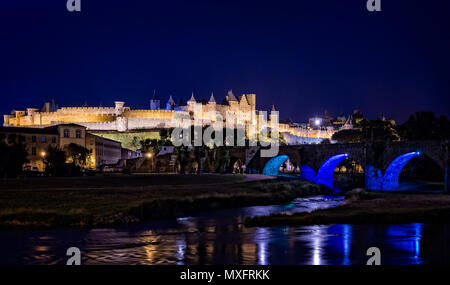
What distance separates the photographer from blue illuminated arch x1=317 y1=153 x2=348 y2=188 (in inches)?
2505

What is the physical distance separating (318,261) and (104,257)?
7.57 meters

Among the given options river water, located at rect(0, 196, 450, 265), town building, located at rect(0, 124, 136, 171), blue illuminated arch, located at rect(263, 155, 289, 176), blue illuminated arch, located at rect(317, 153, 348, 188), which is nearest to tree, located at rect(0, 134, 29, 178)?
town building, located at rect(0, 124, 136, 171)

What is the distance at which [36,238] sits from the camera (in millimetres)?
23234

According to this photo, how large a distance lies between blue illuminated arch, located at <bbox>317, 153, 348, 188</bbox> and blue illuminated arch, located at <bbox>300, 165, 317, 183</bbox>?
2.42 ft

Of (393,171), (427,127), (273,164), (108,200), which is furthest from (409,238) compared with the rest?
(427,127)

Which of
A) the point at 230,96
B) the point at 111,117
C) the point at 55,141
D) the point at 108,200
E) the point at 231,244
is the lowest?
the point at 231,244

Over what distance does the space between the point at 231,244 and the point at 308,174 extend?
46.6m

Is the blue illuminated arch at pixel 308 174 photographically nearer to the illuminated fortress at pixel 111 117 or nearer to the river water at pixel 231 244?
the river water at pixel 231 244

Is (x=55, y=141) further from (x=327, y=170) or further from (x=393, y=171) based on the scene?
(x=393, y=171)

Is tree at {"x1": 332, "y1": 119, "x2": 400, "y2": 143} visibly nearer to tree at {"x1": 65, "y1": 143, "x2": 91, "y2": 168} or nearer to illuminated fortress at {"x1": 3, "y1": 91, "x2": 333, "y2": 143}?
illuminated fortress at {"x1": 3, "y1": 91, "x2": 333, "y2": 143}

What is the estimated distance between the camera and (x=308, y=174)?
6806 cm

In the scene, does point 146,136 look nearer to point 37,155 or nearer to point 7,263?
point 37,155
